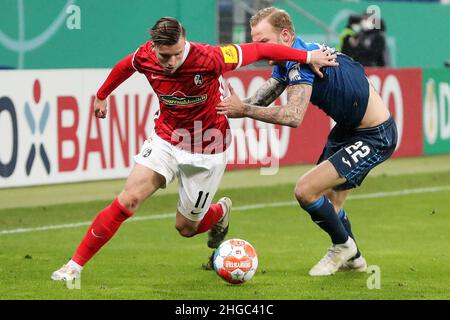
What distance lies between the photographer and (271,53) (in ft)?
28.9

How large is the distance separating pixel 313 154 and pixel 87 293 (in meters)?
9.92

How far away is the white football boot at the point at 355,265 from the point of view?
970 cm

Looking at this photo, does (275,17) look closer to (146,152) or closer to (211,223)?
(146,152)

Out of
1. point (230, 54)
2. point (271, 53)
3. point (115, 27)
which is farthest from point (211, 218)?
point (115, 27)

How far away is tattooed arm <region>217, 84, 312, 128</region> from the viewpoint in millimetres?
8508

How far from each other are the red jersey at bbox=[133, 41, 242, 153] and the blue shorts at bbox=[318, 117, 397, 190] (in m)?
0.90

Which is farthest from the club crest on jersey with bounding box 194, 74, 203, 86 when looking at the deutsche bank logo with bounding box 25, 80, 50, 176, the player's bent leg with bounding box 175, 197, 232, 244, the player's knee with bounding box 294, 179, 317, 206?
the deutsche bank logo with bounding box 25, 80, 50, 176

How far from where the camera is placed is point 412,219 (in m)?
13.2

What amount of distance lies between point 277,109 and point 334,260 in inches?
56.7

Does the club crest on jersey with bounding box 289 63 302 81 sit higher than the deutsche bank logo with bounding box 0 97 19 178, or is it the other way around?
the club crest on jersey with bounding box 289 63 302 81

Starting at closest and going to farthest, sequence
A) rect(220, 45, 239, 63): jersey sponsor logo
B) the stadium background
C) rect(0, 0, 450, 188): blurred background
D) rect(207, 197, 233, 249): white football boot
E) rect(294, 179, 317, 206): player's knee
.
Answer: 1. rect(220, 45, 239, 63): jersey sponsor logo
2. rect(294, 179, 317, 206): player's knee
3. the stadium background
4. rect(207, 197, 233, 249): white football boot
5. rect(0, 0, 450, 188): blurred background
